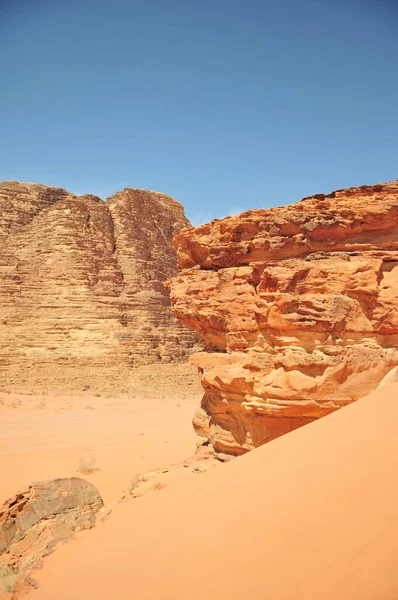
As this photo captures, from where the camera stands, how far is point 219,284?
7.62 metres

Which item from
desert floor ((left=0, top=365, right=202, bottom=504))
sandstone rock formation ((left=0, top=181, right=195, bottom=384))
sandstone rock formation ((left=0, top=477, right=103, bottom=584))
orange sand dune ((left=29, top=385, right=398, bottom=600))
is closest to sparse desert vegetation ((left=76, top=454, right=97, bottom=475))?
desert floor ((left=0, top=365, right=202, bottom=504))

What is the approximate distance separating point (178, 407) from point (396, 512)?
20.7 meters

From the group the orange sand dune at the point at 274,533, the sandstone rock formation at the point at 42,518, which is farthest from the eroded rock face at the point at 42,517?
the orange sand dune at the point at 274,533

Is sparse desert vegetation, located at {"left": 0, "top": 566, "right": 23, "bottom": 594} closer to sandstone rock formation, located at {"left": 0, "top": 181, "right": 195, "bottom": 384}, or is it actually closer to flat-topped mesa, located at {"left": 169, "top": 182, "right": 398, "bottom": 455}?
flat-topped mesa, located at {"left": 169, "top": 182, "right": 398, "bottom": 455}

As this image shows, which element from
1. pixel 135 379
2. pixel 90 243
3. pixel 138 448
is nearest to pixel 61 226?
pixel 90 243

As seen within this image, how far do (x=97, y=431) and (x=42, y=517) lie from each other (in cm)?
1050

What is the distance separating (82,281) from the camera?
32.6 m

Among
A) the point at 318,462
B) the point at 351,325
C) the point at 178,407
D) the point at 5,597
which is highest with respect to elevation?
the point at 351,325

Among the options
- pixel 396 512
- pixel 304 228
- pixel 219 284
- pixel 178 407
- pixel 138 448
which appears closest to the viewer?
pixel 396 512

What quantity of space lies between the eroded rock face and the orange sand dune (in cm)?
39

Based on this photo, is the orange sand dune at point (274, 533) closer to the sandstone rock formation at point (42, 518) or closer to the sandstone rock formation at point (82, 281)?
the sandstone rock formation at point (42, 518)

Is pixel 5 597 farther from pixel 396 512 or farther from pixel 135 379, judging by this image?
pixel 135 379

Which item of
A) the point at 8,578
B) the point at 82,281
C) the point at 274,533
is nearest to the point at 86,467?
the point at 8,578

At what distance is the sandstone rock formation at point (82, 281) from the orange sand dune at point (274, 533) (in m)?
26.1
